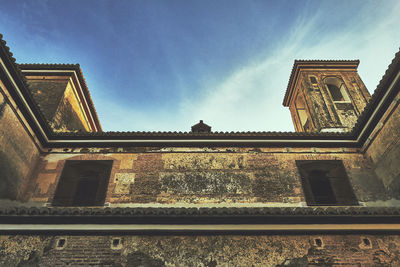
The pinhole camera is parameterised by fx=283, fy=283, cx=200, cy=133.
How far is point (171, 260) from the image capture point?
6.20m

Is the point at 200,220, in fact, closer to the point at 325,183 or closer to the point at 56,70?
the point at 325,183

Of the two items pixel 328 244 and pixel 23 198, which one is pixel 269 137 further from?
pixel 23 198

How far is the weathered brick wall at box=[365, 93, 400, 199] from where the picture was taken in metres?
7.92

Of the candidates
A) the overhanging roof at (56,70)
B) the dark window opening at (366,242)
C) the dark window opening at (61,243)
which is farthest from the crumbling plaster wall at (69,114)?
the dark window opening at (366,242)

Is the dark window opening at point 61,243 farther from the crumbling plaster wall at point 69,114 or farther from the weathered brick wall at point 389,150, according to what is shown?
the weathered brick wall at point 389,150

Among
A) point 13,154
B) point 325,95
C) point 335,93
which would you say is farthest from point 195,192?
point 335,93

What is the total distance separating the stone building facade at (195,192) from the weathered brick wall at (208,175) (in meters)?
0.03

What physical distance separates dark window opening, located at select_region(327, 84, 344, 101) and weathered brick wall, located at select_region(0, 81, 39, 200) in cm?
1538

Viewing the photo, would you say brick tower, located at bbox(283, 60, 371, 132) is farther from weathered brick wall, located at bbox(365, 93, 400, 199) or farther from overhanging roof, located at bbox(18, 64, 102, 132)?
overhanging roof, located at bbox(18, 64, 102, 132)

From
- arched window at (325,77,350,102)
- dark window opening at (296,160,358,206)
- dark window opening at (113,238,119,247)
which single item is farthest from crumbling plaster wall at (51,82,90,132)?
arched window at (325,77,350,102)

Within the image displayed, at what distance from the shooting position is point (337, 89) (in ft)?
55.3

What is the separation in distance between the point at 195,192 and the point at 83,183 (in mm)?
3590

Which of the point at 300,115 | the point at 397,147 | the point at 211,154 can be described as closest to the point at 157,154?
the point at 211,154

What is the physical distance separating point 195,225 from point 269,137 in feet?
14.7
